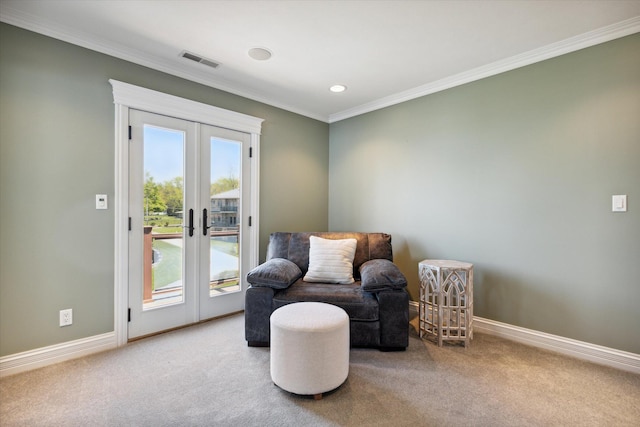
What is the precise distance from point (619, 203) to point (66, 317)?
434 cm

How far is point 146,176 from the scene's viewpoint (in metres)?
2.73

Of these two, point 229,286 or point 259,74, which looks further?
point 229,286

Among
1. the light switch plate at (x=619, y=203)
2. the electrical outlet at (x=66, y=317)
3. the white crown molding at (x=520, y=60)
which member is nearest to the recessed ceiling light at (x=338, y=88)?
the white crown molding at (x=520, y=60)

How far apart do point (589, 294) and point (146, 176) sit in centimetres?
388

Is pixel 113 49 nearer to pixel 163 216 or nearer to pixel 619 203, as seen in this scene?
pixel 163 216

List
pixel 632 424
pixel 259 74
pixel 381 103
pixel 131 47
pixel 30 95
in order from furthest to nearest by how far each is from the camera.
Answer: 1. pixel 381 103
2. pixel 259 74
3. pixel 131 47
4. pixel 30 95
5. pixel 632 424

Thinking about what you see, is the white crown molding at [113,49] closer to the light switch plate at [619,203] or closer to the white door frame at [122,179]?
the white door frame at [122,179]

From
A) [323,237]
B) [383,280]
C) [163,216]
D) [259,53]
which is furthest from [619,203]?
[163,216]

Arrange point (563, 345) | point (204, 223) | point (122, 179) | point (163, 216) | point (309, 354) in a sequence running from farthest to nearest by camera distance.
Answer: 1. point (204, 223)
2. point (163, 216)
3. point (122, 179)
4. point (563, 345)
5. point (309, 354)

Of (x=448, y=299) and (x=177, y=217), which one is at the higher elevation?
(x=177, y=217)

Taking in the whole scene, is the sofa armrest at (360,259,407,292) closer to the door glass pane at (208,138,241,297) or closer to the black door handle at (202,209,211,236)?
the door glass pane at (208,138,241,297)

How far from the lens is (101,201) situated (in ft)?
8.14

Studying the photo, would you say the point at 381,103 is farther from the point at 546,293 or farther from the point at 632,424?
the point at 632,424

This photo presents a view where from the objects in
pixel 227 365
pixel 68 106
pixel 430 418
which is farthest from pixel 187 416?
pixel 68 106
